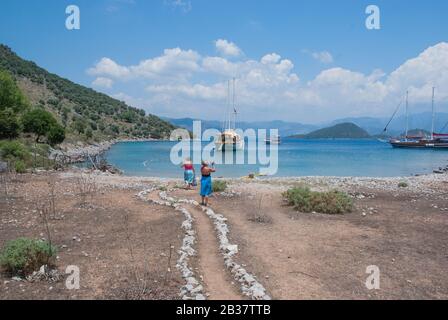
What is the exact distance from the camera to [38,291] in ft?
21.8

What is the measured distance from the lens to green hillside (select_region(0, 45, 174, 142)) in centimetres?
8744

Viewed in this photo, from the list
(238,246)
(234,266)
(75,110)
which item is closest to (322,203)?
(238,246)

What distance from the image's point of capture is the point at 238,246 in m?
9.49

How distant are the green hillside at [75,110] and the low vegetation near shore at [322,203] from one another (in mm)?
62680

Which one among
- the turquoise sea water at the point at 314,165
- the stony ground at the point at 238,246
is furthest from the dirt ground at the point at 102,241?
the turquoise sea water at the point at 314,165

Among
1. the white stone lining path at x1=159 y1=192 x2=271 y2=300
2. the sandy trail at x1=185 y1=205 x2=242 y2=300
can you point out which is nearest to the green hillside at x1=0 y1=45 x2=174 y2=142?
the white stone lining path at x1=159 y1=192 x2=271 y2=300

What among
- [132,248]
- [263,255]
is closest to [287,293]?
[263,255]

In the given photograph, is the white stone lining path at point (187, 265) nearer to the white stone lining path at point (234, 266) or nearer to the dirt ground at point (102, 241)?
the dirt ground at point (102, 241)

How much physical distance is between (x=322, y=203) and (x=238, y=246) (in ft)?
19.0

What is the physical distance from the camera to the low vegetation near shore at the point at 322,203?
1399cm

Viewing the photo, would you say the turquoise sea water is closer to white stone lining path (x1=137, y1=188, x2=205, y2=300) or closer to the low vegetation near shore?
the low vegetation near shore

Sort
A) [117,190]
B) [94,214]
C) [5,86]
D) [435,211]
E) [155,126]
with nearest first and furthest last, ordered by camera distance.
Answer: [94,214] → [435,211] → [117,190] → [5,86] → [155,126]

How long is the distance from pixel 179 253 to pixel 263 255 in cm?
200
